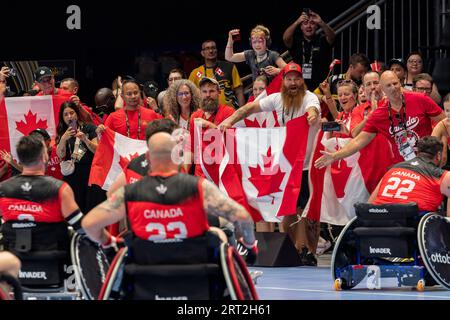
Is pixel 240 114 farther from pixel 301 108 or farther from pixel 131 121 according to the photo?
pixel 131 121

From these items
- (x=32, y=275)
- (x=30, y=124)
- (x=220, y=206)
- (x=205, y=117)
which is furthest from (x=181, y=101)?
(x=220, y=206)

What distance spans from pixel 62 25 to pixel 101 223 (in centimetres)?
1109

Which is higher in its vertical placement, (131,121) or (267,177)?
(131,121)

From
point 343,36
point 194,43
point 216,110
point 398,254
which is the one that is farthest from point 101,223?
point 194,43

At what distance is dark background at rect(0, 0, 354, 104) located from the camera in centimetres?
1789

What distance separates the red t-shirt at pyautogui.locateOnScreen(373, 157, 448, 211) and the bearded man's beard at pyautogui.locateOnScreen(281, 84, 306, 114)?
2.31 m

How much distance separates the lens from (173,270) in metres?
7.05

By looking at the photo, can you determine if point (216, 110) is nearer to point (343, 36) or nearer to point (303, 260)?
point (303, 260)

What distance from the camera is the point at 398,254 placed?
9.95m

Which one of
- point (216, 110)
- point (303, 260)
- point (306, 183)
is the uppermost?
point (216, 110)

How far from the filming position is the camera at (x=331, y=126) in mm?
11672

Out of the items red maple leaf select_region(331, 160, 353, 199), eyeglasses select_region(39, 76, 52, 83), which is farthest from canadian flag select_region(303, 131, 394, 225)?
eyeglasses select_region(39, 76, 52, 83)

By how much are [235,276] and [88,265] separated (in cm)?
181

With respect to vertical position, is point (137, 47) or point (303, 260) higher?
point (137, 47)
